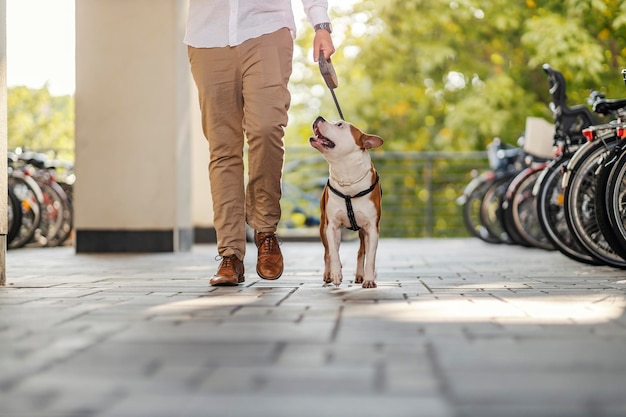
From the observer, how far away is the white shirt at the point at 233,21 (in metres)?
5.33

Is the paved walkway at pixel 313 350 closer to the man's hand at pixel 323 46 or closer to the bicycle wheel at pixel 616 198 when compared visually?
the bicycle wheel at pixel 616 198

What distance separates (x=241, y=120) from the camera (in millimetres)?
5445

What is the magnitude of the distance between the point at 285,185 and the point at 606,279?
9901 mm

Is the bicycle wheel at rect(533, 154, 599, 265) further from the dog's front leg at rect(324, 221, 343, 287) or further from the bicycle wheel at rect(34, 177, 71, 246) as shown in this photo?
the bicycle wheel at rect(34, 177, 71, 246)

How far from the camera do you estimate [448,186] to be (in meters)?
19.7

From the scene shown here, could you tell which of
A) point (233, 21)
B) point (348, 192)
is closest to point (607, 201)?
point (348, 192)

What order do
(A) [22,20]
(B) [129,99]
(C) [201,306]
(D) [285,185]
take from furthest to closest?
(A) [22,20]
(D) [285,185]
(B) [129,99]
(C) [201,306]

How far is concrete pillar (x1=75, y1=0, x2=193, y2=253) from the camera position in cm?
943

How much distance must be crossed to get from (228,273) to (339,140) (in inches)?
35.6

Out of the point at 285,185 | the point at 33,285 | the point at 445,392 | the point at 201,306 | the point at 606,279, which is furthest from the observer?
the point at 285,185

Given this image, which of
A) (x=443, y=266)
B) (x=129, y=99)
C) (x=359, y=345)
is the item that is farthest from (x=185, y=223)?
(x=359, y=345)

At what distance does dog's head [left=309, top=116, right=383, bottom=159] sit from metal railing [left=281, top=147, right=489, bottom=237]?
9.55 metres

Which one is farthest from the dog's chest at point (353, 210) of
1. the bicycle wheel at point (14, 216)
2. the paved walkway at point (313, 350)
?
the bicycle wheel at point (14, 216)

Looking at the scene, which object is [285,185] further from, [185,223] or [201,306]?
[201,306]
